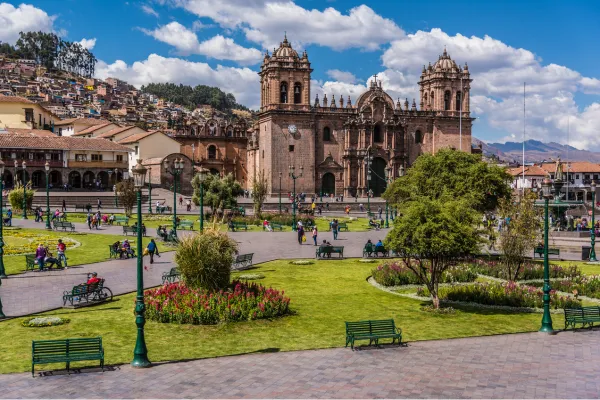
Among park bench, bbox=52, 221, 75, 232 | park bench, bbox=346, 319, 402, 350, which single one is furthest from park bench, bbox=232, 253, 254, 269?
park bench, bbox=52, 221, 75, 232

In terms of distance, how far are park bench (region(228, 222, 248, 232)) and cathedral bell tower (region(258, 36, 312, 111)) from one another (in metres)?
28.6

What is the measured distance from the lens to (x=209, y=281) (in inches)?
663

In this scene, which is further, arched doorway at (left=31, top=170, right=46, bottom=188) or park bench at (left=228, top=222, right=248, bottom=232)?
arched doorway at (left=31, top=170, right=46, bottom=188)

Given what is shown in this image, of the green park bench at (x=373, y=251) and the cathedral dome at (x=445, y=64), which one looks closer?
the green park bench at (x=373, y=251)

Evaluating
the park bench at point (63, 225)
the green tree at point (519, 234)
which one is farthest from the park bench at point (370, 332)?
the park bench at point (63, 225)

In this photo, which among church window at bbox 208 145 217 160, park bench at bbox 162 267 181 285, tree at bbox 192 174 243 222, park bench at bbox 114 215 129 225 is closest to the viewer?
park bench at bbox 162 267 181 285

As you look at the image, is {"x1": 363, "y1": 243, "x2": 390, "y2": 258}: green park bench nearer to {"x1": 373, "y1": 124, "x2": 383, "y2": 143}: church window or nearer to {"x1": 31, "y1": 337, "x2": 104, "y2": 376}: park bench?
{"x1": 31, "y1": 337, "x2": 104, "y2": 376}: park bench

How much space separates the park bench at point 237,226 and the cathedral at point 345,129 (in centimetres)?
2538

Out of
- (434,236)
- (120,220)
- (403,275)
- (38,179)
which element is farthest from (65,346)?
(38,179)

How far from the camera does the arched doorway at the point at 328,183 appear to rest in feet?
230

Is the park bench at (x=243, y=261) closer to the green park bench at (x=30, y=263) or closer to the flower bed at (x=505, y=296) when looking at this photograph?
the green park bench at (x=30, y=263)

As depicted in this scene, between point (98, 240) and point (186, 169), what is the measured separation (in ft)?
112

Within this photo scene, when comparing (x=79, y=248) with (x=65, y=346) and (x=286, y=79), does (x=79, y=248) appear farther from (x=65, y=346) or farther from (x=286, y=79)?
(x=286, y=79)

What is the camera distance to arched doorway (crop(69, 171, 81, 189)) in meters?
63.5
